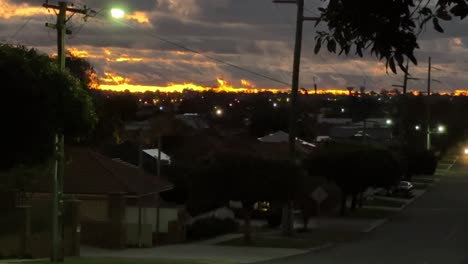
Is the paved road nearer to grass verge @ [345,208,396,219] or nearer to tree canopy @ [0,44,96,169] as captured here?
grass verge @ [345,208,396,219]

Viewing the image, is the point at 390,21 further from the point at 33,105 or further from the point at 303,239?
the point at 303,239

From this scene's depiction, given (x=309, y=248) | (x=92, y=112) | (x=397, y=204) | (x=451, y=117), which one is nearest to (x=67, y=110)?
(x=92, y=112)

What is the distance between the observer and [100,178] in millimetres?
36281

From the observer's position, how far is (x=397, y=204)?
69.6 metres

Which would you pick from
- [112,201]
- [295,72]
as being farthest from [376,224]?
[112,201]

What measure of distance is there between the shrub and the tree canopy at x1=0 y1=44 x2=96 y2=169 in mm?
22904

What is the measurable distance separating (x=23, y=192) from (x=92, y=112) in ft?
35.6

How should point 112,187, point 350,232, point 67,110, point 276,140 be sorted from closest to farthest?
point 67,110 < point 112,187 < point 350,232 < point 276,140

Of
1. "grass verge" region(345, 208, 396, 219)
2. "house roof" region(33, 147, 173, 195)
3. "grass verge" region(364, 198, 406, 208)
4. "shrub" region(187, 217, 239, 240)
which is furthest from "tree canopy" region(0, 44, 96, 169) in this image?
"grass verge" region(364, 198, 406, 208)

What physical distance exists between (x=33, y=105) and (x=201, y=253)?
58.9 ft

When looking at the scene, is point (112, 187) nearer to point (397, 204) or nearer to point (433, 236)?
point (433, 236)

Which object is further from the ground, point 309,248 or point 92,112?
point 92,112

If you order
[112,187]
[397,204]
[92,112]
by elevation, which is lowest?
[397,204]

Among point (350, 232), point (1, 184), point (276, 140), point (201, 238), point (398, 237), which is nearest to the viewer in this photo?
point (1, 184)
